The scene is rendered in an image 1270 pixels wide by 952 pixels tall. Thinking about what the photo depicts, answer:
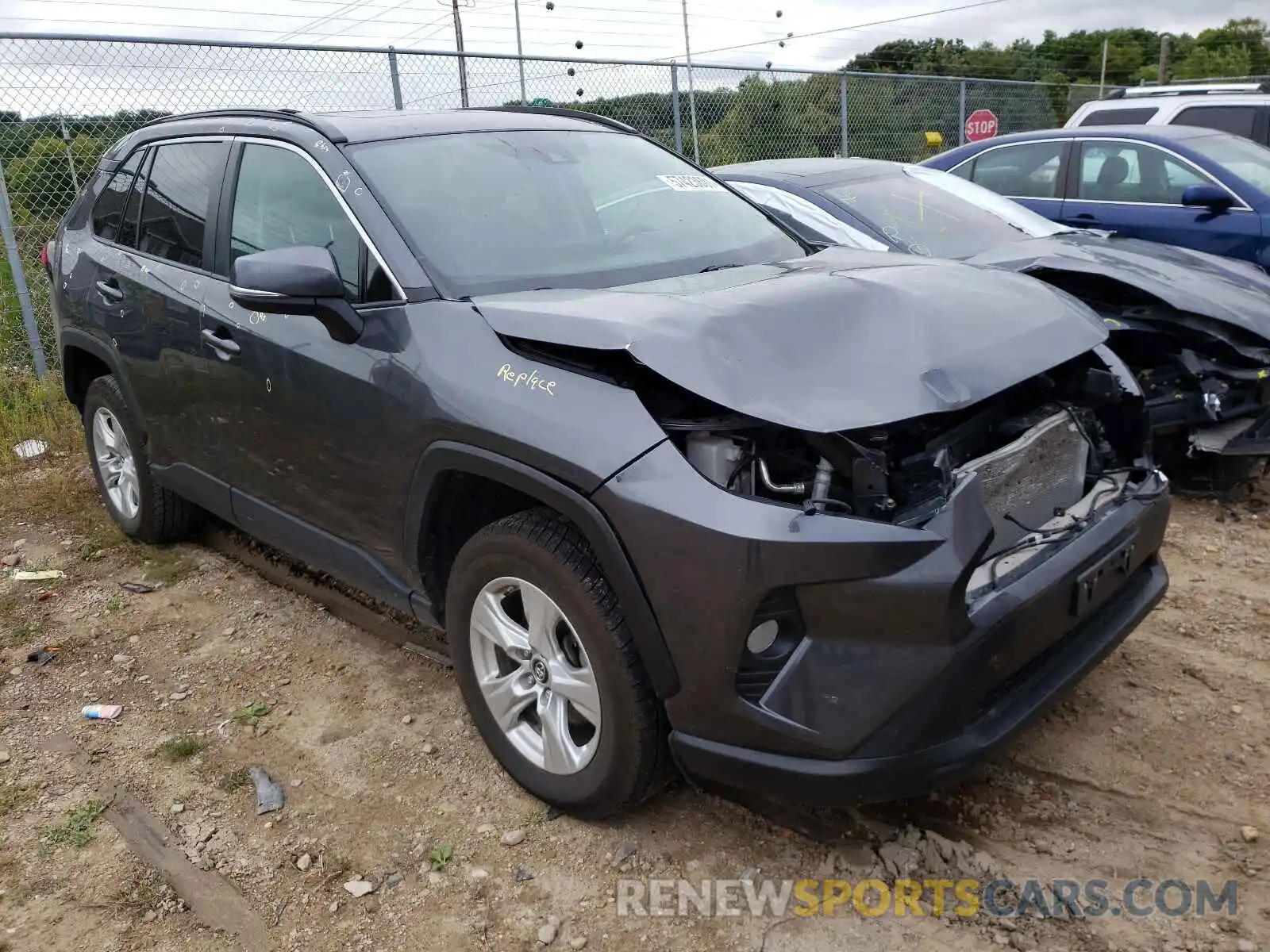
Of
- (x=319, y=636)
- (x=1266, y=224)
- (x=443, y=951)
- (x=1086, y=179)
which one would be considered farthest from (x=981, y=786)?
(x=1086, y=179)

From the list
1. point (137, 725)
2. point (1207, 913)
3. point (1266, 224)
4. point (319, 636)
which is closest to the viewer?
point (1207, 913)

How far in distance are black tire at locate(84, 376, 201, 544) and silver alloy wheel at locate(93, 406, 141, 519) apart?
0.09 feet

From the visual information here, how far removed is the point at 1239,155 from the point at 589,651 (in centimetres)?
717

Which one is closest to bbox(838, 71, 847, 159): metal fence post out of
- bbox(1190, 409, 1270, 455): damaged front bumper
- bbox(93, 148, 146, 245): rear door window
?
bbox(1190, 409, 1270, 455): damaged front bumper

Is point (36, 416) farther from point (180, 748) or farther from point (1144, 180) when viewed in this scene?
point (1144, 180)

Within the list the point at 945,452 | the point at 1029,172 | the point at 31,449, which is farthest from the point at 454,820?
the point at 1029,172

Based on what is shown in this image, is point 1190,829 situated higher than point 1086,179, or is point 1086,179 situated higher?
point 1086,179

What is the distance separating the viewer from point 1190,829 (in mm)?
2607

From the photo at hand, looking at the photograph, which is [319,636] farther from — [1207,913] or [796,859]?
[1207,913]

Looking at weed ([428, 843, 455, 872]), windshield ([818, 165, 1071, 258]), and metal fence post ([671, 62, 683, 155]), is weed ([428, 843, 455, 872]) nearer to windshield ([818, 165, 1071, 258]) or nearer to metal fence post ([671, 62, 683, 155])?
windshield ([818, 165, 1071, 258])

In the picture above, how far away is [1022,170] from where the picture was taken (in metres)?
7.87

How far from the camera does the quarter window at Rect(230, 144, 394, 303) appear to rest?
9.91 ft

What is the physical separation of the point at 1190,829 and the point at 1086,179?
616cm

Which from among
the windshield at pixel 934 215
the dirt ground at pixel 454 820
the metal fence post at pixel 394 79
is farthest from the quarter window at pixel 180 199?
the metal fence post at pixel 394 79
